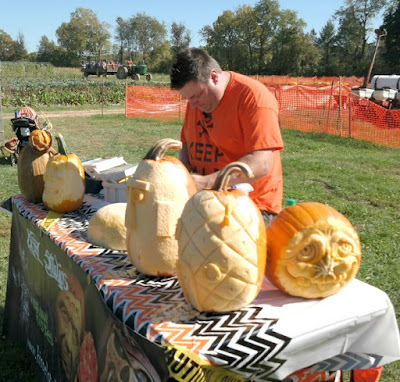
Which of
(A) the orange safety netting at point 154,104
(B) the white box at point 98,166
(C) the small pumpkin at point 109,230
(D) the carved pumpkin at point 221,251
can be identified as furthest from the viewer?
(A) the orange safety netting at point 154,104

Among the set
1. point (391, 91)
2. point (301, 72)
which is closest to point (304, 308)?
point (391, 91)

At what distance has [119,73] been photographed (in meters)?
44.5

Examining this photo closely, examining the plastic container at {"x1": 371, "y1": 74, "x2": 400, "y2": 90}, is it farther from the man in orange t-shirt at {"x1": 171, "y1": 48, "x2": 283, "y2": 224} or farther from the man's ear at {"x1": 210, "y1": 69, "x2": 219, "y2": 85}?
the man's ear at {"x1": 210, "y1": 69, "x2": 219, "y2": 85}

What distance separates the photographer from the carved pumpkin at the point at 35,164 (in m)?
2.88

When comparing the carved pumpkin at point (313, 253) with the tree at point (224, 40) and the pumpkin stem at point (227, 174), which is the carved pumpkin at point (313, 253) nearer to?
the pumpkin stem at point (227, 174)

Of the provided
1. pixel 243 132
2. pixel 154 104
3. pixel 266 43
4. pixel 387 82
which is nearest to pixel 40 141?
pixel 243 132

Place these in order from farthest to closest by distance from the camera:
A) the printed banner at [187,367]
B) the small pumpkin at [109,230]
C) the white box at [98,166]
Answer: the white box at [98,166]
the small pumpkin at [109,230]
the printed banner at [187,367]

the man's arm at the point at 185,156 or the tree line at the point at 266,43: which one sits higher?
the tree line at the point at 266,43

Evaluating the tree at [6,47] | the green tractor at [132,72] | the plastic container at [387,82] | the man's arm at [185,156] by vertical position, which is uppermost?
the tree at [6,47]

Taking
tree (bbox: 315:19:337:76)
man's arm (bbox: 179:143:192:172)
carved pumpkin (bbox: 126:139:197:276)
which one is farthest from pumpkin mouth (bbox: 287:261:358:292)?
tree (bbox: 315:19:337:76)

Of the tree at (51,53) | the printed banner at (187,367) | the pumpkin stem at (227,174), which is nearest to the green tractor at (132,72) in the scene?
the tree at (51,53)

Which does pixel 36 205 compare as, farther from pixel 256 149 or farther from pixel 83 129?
pixel 83 129

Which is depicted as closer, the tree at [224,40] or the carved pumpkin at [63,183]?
the carved pumpkin at [63,183]

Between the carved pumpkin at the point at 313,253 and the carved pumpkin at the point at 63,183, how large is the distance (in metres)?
1.51
